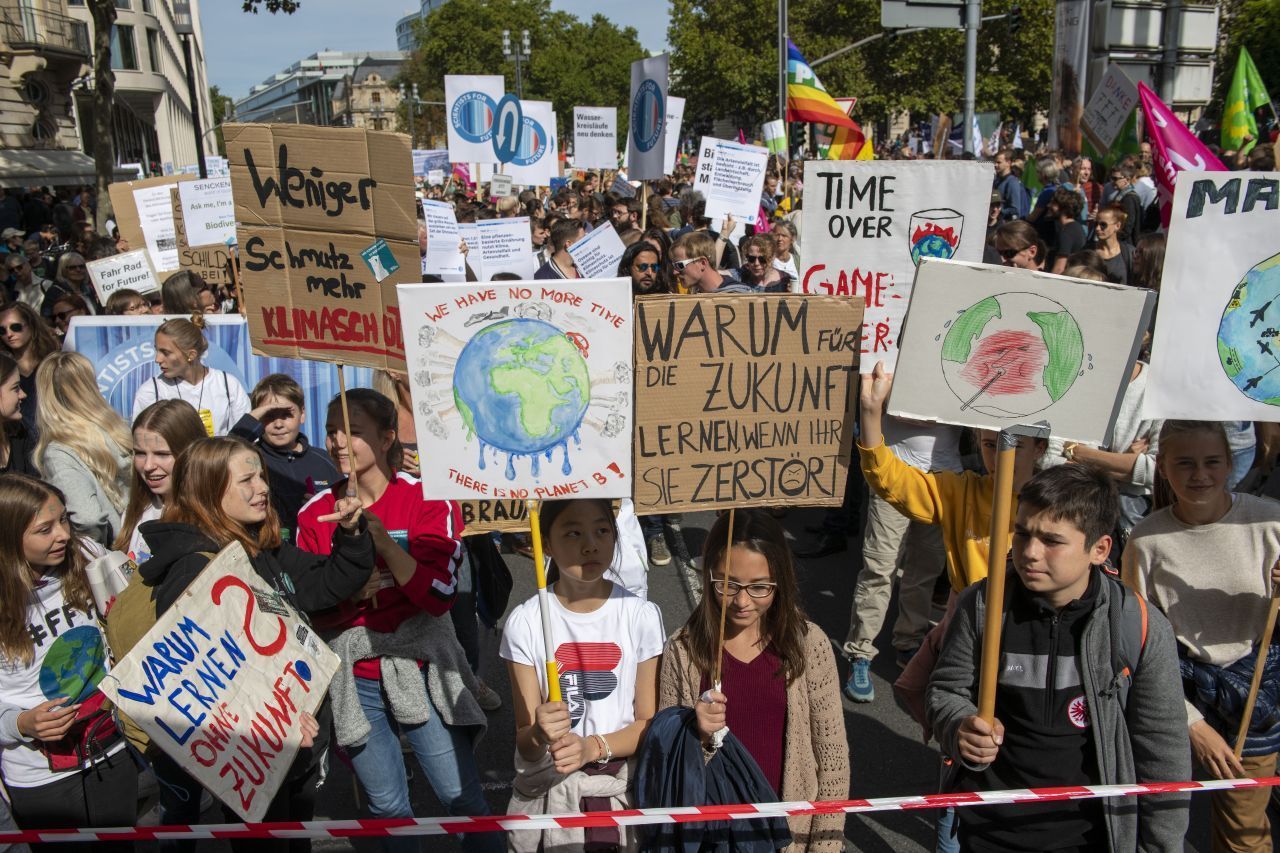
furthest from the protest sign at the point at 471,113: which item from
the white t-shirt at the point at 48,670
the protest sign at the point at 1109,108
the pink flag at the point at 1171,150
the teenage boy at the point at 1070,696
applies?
the teenage boy at the point at 1070,696

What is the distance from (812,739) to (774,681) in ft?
0.66

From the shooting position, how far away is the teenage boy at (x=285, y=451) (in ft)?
14.2

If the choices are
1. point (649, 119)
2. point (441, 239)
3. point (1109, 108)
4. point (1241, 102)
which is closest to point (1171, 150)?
point (1109, 108)

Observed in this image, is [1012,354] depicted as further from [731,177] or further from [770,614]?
[731,177]

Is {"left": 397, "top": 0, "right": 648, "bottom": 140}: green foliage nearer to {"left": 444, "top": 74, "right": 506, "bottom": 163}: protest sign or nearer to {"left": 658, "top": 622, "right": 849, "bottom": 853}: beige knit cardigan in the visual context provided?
{"left": 444, "top": 74, "right": 506, "bottom": 163}: protest sign

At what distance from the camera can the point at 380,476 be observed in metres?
3.40

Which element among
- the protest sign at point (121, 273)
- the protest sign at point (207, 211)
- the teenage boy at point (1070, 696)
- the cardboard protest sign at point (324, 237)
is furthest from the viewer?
the protest sign at point (121, 273)

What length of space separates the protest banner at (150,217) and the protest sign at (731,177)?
484 cm

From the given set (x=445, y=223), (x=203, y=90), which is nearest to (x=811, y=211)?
(x=445, y=223)

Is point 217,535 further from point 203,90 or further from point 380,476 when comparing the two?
point 203,90

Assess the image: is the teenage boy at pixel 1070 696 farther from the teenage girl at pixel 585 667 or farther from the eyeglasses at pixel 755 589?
the teenage girl at pixel 585 667

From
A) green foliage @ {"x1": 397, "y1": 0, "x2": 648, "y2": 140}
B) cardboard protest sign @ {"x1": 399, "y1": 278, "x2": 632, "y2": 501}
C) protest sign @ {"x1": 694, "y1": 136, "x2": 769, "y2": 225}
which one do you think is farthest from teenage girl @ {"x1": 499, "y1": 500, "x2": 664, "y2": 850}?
green foliage @ {"x1": 397, "y1": 0, "x2": 648, "y2": 140}

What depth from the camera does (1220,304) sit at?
9.81 ft

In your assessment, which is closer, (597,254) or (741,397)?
(741,397)
